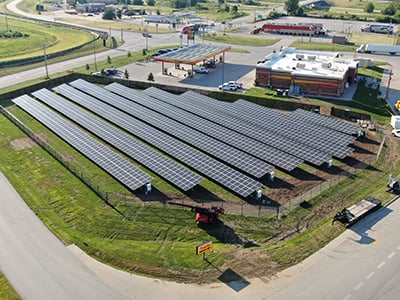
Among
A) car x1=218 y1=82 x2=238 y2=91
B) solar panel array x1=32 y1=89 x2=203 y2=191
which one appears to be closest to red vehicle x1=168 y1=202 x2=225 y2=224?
solar panel array x1=32 y1=89 x2=203 y2=191

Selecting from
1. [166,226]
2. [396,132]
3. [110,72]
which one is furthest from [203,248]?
[110,72]

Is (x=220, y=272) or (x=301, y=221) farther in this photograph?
(x=301, y=221)

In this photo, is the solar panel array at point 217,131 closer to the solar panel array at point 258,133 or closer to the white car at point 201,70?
the solar panel array at point 258,133

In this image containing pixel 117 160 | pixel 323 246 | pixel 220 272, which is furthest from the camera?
pixel 117 160

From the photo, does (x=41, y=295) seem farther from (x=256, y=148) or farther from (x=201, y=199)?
(x=256, y=148)

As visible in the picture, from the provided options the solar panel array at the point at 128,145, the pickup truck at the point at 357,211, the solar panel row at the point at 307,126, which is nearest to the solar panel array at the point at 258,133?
the solar panel row at the point at 307,126

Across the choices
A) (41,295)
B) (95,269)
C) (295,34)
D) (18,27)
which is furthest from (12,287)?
(18,27)

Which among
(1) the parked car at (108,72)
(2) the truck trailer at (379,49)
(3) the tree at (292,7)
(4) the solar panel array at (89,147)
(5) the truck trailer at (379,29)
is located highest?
(3) the tree at (292,7)
